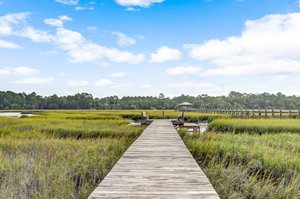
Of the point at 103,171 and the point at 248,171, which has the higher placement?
the point at 103,171

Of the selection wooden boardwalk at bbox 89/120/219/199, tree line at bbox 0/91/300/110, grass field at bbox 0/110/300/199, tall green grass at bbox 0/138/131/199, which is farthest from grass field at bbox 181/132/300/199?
tree line at bbox 0/91/300/110

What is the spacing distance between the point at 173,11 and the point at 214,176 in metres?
14.5

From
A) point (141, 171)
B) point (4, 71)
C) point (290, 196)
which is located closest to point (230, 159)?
point (290, 196)

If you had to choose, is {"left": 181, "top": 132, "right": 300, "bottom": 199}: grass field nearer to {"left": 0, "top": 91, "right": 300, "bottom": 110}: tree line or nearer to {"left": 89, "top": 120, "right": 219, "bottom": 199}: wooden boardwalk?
{"left": 89, "top": 120, "right": 219, "bottom": 199}: wooden boardwalk

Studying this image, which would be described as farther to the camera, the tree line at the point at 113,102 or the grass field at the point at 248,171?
the tree line at the point at 113,102

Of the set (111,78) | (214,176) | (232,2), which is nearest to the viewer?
(214,176)

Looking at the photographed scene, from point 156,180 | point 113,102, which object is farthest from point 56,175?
point 113,102

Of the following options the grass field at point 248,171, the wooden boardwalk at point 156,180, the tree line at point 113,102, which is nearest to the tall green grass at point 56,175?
the wooden boardwalk at point 156,180

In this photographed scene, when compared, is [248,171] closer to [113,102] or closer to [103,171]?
[103,171]

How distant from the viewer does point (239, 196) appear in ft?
14.9

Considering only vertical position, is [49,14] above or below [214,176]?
above

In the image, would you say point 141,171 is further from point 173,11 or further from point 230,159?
point 173,11

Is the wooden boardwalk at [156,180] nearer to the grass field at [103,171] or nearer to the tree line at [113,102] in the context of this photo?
the grass field at [103,171]

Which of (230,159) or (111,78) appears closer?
(230,159)
